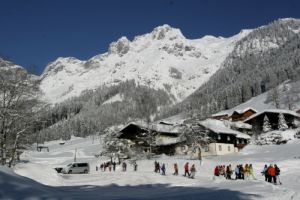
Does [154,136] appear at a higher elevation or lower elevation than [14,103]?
higher

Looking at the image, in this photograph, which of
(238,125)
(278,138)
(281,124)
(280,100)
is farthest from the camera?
(280,100)

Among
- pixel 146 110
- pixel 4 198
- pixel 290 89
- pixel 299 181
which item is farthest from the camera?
pixel 290 89

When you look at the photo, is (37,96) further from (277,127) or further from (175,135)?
(277,127)

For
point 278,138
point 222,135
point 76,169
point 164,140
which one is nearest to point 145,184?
point 76,169

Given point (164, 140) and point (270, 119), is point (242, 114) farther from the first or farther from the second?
point (164, 140)

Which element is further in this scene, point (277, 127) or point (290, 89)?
point (290, 89)

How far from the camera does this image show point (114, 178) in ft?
124

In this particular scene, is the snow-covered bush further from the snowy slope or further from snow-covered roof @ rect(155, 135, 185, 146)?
the snowy slope

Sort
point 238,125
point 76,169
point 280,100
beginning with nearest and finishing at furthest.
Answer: point 76,169
point 238,125
point 280,100

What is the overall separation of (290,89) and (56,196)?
186499 mm

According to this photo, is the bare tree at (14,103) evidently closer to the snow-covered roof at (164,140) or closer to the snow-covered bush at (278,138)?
the snow-covered roof at (164,140)

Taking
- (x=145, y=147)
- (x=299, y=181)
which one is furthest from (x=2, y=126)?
(x=145, y=147)

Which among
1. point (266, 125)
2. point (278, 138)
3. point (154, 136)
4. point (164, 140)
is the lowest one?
point (278, 138)

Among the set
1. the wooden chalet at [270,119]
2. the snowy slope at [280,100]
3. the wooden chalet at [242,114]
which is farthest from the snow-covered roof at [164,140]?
the snowy slope at [280,100]
